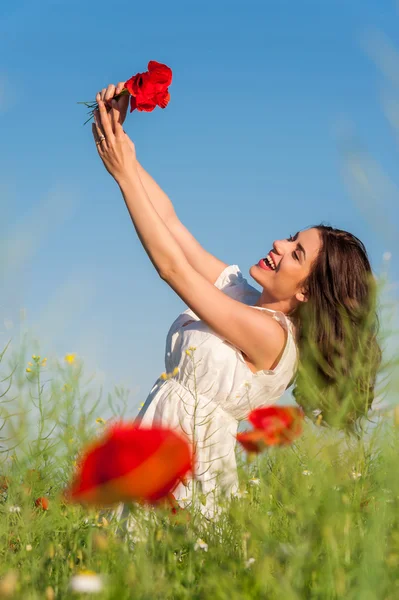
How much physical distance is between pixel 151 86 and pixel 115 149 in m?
0.28

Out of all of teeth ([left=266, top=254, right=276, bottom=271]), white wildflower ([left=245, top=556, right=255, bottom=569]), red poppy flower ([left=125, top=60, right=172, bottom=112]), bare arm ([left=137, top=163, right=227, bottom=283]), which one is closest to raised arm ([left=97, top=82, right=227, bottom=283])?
bare arm ([left=137, top=163, right=227, bottom=283])

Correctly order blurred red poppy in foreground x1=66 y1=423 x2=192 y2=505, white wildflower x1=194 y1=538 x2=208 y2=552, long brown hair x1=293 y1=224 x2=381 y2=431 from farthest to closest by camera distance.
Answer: long brown hair x1=293 y1=224 x2=381 y2=431 → white wildflower x1=194 y1=538 x2=208 y2=552 → blurred red poppy in foreground x1=66 y1=423 x2=192 y2=505

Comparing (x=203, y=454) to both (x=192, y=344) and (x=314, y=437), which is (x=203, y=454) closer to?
(x=192, y=344)

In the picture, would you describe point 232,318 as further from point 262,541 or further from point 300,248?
point 262,541

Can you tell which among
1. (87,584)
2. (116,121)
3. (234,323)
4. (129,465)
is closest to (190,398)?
(234,323)

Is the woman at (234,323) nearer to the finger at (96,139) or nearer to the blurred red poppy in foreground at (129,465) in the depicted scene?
the finger at (96,139)

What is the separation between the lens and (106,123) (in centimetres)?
248

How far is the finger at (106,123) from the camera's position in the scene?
246cm

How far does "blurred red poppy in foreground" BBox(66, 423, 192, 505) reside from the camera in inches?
44.6

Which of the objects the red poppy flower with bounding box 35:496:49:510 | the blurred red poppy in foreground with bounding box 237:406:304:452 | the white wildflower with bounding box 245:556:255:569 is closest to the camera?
the white wildflower with bounding box 245:556:255:569

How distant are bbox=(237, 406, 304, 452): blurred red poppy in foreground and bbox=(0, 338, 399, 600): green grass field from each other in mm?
55

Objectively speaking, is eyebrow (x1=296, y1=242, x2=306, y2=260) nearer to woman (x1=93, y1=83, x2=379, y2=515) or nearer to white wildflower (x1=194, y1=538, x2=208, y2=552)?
woman (x1=93, y1=83, x2=379, y2=515)


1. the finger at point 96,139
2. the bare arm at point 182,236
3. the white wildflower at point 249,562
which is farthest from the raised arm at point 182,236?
the white wildflower at point 249,562

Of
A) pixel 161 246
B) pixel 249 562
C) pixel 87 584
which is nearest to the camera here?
pixel 87 584
